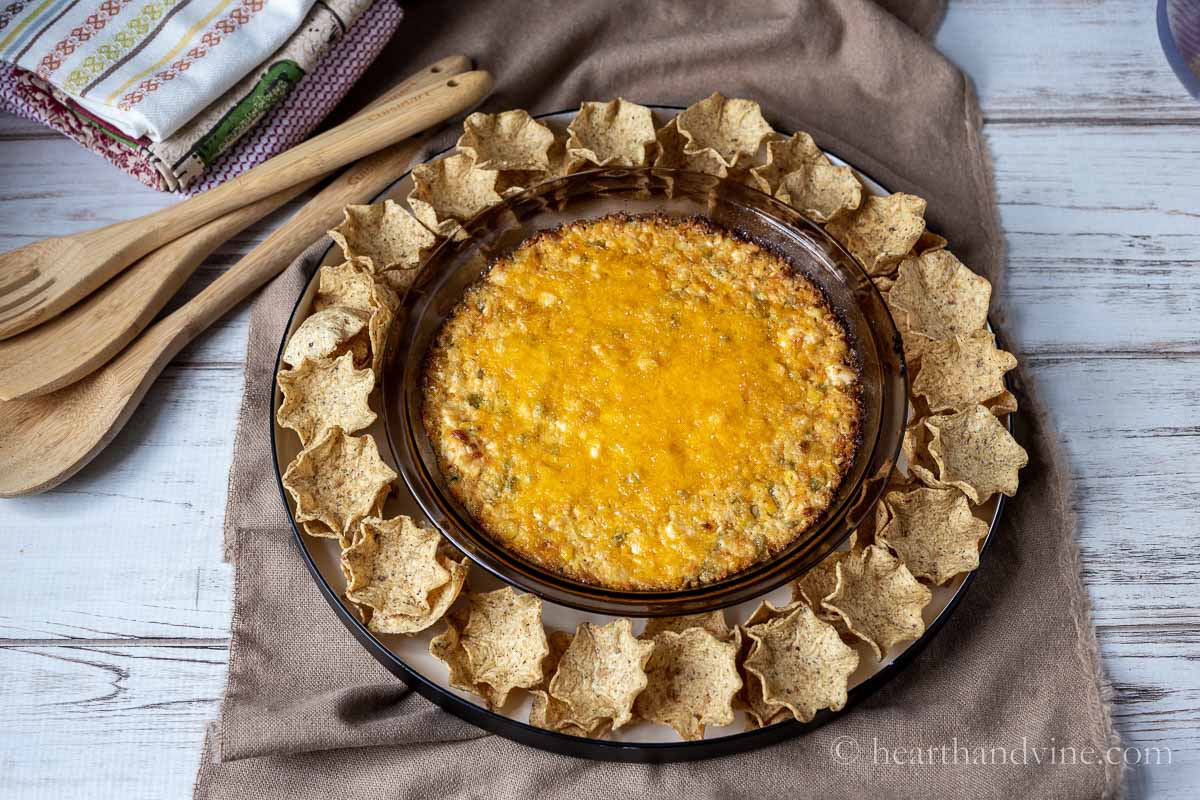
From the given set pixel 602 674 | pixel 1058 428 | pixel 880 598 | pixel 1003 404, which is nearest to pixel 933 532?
pixel 880 598

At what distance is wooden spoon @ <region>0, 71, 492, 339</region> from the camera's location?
8.02ft

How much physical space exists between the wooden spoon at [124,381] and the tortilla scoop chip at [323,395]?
1.52 ft

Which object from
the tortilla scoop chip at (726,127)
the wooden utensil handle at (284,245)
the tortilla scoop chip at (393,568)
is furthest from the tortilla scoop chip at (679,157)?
the tortilla scoop chip at (393,568)

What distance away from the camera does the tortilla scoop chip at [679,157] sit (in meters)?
2.48

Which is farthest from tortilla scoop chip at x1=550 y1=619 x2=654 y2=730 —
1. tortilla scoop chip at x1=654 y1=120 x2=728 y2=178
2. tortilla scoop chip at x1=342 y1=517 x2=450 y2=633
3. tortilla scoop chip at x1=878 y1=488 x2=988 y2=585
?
tortilla scoop chip at x1=654 y1=120 x2=728 y2=178

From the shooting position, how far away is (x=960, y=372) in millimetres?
2252

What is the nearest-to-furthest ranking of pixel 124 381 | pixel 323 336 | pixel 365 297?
pixel 323 336
pixel 365 297
pixel 124 381

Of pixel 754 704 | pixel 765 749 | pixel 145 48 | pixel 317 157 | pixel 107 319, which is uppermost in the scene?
pixel 145 48

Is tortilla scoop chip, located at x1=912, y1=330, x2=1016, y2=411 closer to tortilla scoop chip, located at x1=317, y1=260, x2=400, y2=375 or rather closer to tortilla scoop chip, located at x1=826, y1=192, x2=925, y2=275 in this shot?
tortilla scoop chip, located at x1=826, y1=192, x2=925, y2=275

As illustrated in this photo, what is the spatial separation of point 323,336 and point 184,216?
61 cm

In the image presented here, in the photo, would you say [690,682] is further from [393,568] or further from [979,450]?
[979,450]

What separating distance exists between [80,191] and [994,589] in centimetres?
239

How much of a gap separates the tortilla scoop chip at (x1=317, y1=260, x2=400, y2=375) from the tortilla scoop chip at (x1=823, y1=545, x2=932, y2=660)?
1.02 meters

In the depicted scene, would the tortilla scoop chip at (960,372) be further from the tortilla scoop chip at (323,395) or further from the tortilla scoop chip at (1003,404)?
the tortilla scoop chip at (323,395)
